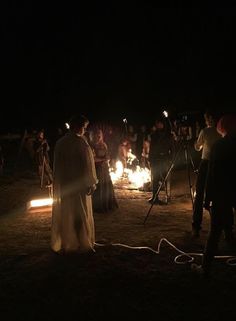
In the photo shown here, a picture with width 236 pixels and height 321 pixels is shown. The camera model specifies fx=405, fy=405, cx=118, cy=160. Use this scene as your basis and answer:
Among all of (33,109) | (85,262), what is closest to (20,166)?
(85,262)

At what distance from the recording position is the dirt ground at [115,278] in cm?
480

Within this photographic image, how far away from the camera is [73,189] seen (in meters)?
6.78

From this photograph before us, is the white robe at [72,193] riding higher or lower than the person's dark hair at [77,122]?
lower

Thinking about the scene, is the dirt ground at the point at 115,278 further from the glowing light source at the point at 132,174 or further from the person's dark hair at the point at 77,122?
the glowing light source at the point at 132,174

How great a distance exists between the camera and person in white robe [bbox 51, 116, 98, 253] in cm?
674

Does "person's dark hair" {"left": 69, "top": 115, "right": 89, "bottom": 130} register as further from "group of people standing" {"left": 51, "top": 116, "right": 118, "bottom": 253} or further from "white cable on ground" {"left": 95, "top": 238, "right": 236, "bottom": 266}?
"white cable on ground" {"left": 95, "top": 238, "right": 236, "bottom": 266}

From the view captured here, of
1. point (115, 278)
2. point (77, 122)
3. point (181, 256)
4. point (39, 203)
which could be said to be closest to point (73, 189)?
point (77, 122)

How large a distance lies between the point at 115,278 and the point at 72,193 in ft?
5.44

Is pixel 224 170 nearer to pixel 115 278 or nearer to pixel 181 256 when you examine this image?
pixel 181 256

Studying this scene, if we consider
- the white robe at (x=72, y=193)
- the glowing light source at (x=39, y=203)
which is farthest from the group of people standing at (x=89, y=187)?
the glowing light source at (x=39, y=203)

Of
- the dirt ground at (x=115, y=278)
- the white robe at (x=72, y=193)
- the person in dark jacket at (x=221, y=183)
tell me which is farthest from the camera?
the white robe at (x=72, y=193)

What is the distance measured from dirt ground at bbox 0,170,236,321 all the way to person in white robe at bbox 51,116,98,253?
31cm

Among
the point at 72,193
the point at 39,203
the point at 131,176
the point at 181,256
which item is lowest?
the point at 181,256

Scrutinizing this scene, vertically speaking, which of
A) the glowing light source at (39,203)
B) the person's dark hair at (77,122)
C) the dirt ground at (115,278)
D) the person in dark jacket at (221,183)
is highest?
the person's dark hair at (77,122)
